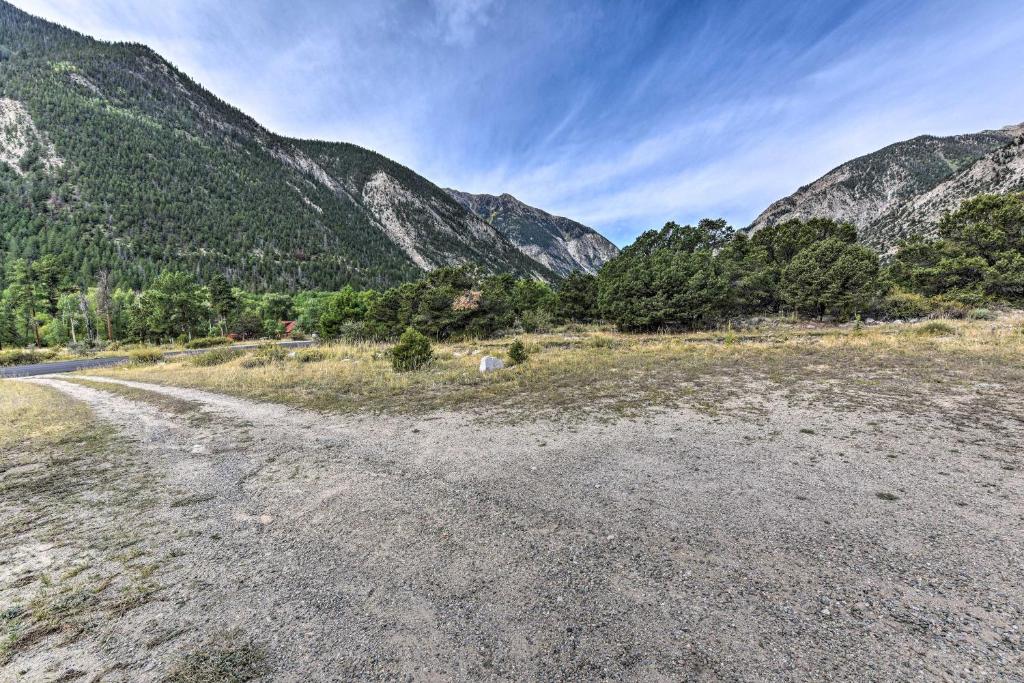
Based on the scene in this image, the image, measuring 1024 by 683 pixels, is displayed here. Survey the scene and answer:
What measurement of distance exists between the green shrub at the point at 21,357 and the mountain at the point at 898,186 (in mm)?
136833

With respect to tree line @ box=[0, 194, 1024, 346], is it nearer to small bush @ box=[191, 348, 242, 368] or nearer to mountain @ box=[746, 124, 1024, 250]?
small bush @ box=[191, 348, 242, 368]

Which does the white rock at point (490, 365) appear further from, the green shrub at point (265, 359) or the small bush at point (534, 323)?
the small bush at point (534, 323)

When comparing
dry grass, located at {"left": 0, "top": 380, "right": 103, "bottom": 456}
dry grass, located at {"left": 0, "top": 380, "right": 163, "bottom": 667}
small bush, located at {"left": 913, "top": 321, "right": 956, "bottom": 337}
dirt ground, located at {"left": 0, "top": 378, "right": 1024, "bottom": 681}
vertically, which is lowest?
small bush, located at {"left": 913, "top": 321, "right": 956, "bottom": 337}

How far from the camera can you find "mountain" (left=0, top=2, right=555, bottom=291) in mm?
94125

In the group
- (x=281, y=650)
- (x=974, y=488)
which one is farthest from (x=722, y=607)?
(x=974, y=488)

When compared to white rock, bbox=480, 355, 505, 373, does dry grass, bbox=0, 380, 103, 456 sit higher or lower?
higher

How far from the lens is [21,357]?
37.7m

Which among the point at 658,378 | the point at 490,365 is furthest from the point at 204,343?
the point at 658,378

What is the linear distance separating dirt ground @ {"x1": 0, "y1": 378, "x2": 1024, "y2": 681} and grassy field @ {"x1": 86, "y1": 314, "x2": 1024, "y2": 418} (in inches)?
125

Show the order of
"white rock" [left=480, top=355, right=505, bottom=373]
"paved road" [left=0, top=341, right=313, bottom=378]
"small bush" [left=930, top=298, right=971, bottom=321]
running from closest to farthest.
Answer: "white rock" [left=480, top=355, right=505, bottom=373] < "paved road" [left=0, top=341, right=313, bottom=378] < "small bush" [left=930, top=298, right=971, bottom=321]

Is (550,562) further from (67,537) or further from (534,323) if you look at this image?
(534,323)

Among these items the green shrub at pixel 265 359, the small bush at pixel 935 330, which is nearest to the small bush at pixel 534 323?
the green shrub at pixel 265 359

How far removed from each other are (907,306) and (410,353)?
43746mm

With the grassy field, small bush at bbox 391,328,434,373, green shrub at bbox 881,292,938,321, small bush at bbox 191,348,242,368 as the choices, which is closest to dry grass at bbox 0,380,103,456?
the grassy field
